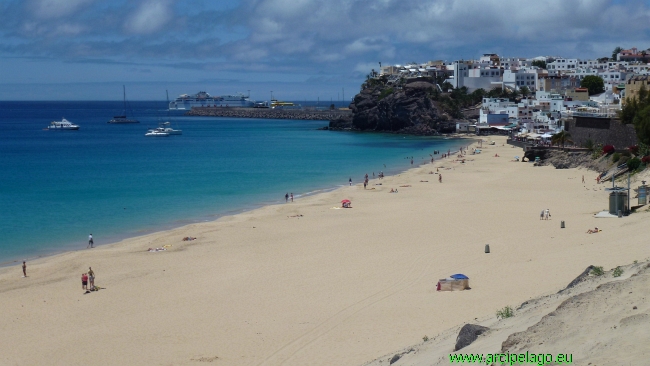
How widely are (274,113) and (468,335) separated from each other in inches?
6334

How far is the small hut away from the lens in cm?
1706

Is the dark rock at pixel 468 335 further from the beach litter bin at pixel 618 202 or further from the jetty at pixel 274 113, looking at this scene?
the jetty at pixel 274 113

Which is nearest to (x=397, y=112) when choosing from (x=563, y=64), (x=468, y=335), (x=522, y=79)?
(x=522, y=79)

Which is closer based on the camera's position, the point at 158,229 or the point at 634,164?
the point at 158,229

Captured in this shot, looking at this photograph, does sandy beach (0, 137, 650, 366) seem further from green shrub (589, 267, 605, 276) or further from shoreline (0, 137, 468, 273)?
green shrub (589, 267, 605, 276)

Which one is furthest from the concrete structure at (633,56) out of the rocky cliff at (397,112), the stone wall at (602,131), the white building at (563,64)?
the stone wall at (602,131)

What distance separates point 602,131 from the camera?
48875mm

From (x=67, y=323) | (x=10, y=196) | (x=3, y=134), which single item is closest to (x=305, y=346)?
(x=67, y=323)

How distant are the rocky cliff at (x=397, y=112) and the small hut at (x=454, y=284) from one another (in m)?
83.1

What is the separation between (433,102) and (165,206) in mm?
73596

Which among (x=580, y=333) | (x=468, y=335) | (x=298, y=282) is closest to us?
(x=580, y=333)

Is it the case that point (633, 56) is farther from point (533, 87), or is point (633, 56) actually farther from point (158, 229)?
point (158, 229)

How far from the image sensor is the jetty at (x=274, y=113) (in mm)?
154875

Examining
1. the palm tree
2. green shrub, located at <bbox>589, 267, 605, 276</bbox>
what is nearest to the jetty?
the palm tree
